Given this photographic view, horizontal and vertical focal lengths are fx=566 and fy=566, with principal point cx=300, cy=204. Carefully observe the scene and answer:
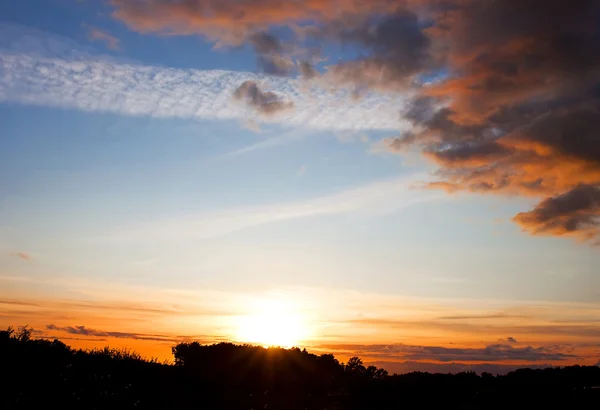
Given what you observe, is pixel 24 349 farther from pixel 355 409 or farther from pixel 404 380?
pixel 404 380

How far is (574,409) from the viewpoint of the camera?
29875 millimetres

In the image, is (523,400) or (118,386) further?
(523,400)

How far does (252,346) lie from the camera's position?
156ft

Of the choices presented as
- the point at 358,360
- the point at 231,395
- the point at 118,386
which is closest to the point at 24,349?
the point at 118,386

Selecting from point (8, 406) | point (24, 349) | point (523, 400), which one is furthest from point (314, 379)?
point (8, 406)

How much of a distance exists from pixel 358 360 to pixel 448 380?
16614mm

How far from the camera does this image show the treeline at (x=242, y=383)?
22.3 meters

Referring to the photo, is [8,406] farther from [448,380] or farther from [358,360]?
[358,360]

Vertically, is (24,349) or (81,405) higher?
(24,349)

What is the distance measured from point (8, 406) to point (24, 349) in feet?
27.2

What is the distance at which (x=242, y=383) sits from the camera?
36500 millimetres

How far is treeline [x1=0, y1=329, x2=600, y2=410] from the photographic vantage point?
2227 cm

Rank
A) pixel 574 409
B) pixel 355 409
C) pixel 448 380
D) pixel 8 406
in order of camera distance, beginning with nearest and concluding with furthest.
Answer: pixel 8 406, pixel 574 409, pixel 355 409, pixel 448 380

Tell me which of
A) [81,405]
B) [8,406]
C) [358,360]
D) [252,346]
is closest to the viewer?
[8,406]
